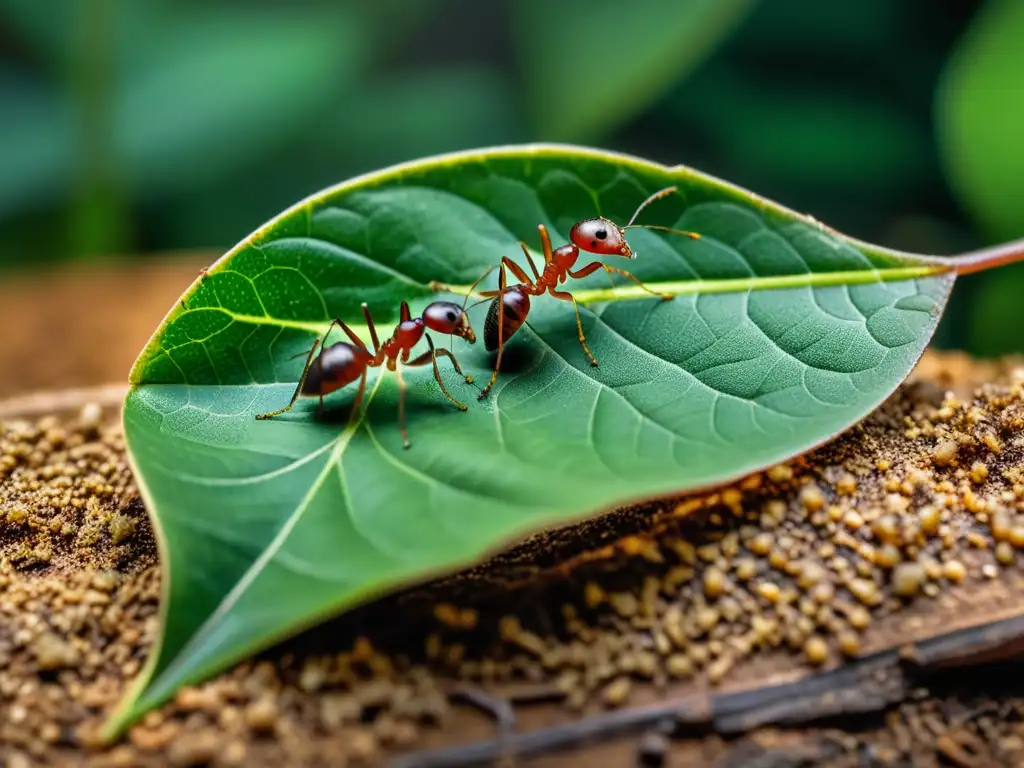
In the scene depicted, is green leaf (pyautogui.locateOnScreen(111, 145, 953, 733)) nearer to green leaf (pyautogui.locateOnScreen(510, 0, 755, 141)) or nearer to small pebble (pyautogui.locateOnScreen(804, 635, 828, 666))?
small pebble (pyautogui.locateOnScreen(804, 635, 828, 666))

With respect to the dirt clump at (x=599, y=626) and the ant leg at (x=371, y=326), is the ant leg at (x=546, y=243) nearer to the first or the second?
the ant leg at (x=371, y=326)

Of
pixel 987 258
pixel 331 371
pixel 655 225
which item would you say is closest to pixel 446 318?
pixel 331 371

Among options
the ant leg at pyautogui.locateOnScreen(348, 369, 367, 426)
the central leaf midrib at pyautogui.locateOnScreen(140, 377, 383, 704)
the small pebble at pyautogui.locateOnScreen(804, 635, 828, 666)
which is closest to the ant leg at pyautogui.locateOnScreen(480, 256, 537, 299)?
the ant leg at pyautogui.locateOnScreen(348, 369, 367, 426)

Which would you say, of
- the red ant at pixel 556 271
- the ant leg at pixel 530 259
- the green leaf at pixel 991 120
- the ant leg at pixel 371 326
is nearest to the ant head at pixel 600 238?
the red ant at pixel 556 271

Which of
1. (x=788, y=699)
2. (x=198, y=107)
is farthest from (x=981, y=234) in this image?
(x=198, y=107)

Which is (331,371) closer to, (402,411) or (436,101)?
(402,411)
